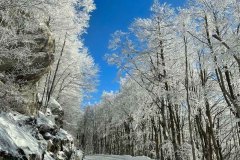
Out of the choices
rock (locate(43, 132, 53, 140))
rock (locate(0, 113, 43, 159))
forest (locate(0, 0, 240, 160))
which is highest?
forest (locate(0, 0, 240, 160))

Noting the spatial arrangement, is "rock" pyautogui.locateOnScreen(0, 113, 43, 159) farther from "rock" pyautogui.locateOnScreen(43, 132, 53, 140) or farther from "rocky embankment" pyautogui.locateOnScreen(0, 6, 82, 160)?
"rock" pyautogui.locateOnScreen(43, 132, 53, 140)

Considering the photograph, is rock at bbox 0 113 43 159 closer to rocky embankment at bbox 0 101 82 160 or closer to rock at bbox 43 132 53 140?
rocky embankment at bbox 0 101 82 160

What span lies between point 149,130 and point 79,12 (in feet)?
61.2

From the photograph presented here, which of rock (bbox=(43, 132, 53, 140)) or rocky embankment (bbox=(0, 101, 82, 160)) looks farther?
rock (bbox=(43, 132, 53, 140))

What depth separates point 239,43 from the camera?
9555 millimetres

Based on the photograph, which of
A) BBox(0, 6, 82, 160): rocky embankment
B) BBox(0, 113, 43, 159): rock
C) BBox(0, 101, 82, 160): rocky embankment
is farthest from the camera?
BBox(0, 6, 82, 160): rocky embankment

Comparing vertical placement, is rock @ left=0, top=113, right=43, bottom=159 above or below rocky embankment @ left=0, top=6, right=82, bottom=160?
below

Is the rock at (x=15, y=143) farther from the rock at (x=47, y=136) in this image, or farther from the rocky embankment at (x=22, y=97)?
the rock at (x=47, y=136)

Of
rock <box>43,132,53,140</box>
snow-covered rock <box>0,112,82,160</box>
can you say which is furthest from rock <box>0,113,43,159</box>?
rock <box>43,132,53,140</box>

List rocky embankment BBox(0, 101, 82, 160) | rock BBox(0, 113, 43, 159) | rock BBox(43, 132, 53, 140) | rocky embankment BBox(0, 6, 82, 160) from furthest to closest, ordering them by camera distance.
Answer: rock BBox(43, 132, 53, 140), rocky embankment BBox(0, 6, 82, 160), rocky embankment BBox(0, 101, 82, 160), rock BBox(0, 113, 43, 159)

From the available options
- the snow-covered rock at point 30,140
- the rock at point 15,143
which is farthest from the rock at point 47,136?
the rock at point 15,143

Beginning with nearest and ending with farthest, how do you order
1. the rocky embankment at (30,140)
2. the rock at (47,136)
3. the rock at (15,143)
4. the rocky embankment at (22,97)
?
the rock at (15,143), the rocky embankment at (30,140), the rocky embankment at (22,97), the rock at (47,136)

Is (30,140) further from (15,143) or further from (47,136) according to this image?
(47,136)

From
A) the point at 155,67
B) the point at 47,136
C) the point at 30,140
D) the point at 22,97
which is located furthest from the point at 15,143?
the point at 155,67
